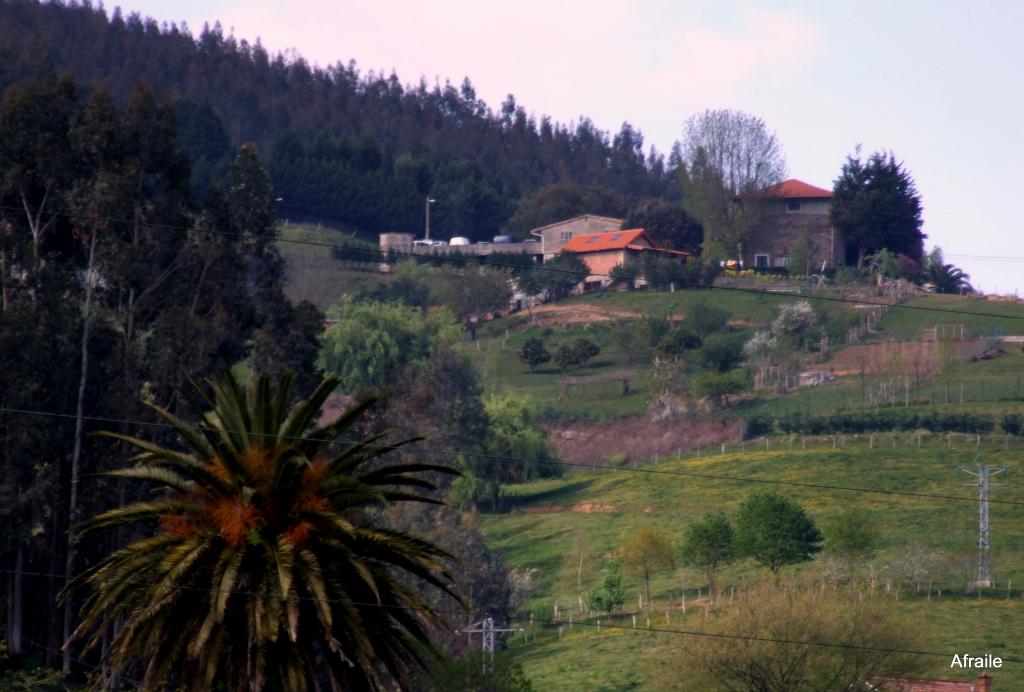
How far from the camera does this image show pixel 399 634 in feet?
92.2

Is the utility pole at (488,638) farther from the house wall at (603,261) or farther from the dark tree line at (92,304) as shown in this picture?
the house wall at (603,261)

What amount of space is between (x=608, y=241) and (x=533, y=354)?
32.3 m

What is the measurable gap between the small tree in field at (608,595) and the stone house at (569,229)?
98173 mm

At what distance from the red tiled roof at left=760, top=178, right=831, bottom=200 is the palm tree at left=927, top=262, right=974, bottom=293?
19.6 meters

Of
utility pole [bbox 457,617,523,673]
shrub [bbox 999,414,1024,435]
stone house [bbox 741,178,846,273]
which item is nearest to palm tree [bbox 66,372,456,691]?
utility pole [bbox 457,617,523,673]

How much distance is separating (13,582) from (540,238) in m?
130

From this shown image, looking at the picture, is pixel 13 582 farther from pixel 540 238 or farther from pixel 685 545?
pixel 540 238

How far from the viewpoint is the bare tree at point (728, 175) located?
539 feet

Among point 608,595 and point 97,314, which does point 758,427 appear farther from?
point 97,314

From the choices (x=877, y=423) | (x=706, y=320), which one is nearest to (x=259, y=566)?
(x=877, y=423)

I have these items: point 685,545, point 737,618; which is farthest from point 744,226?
point 737,618

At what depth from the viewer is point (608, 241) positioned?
160375mm

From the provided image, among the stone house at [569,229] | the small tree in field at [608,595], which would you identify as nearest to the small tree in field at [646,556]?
the small tree in field at [608,595]

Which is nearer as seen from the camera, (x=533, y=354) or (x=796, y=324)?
(x=796, y=324)
